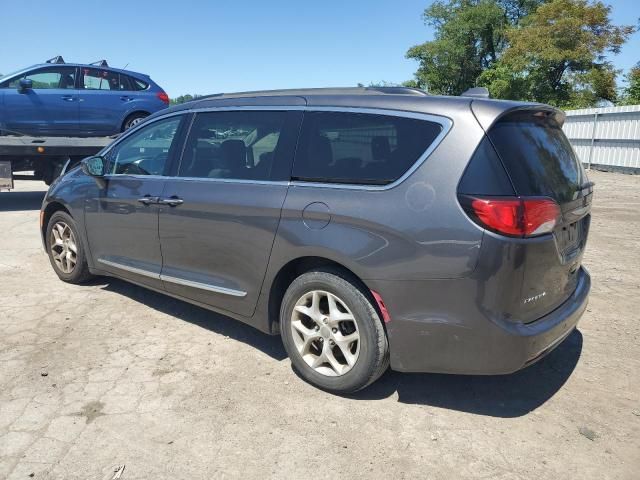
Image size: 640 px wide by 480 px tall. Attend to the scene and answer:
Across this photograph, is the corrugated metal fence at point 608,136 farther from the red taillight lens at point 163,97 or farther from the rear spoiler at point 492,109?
the rear spoiler at point 492,109

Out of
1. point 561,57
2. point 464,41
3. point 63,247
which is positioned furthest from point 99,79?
point 464,41

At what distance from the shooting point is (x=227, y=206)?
3.63 m

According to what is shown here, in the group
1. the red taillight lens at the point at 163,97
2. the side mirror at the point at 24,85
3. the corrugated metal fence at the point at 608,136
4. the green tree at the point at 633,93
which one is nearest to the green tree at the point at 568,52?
the green tree at the point at 633,93

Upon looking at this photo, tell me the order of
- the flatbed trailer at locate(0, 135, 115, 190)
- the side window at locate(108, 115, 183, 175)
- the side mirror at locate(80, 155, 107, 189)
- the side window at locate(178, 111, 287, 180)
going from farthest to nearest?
the flatbed trailer at locate(0, 135, 115, 190) → the side mirror at locate(80, 155, 107, 189) → the side window at locate(108, 115, 183, 175) → the side window at locate(178, 111, 287, 180)

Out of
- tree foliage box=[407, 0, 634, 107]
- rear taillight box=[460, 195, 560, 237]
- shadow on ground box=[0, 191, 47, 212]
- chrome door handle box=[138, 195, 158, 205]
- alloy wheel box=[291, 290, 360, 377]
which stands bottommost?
shadow on ground box=[0, 191, 47, 212]

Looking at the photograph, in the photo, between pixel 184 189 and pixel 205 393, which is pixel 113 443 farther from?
pixel 184 189

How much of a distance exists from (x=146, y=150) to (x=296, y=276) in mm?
1939

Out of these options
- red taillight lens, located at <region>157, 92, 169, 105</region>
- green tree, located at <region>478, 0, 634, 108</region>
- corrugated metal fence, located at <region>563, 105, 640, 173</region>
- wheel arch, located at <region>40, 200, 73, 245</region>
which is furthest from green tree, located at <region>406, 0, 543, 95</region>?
wheel arch, located at <region>40, 200, 73, 245</region>

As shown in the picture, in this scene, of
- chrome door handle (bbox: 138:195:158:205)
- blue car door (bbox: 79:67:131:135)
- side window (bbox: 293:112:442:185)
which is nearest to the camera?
side window (bbox: 293:112:442:185)

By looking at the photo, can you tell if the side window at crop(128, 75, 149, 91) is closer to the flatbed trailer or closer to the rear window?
the flatbed trailer

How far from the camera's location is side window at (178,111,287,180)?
→ 3580 millimetres

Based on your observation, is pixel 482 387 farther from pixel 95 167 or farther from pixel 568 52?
pixel 568 52

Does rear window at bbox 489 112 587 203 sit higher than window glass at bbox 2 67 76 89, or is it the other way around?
window glass at bbox 2 67 76 89

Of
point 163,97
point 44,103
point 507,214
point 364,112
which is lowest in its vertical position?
point 507,214
